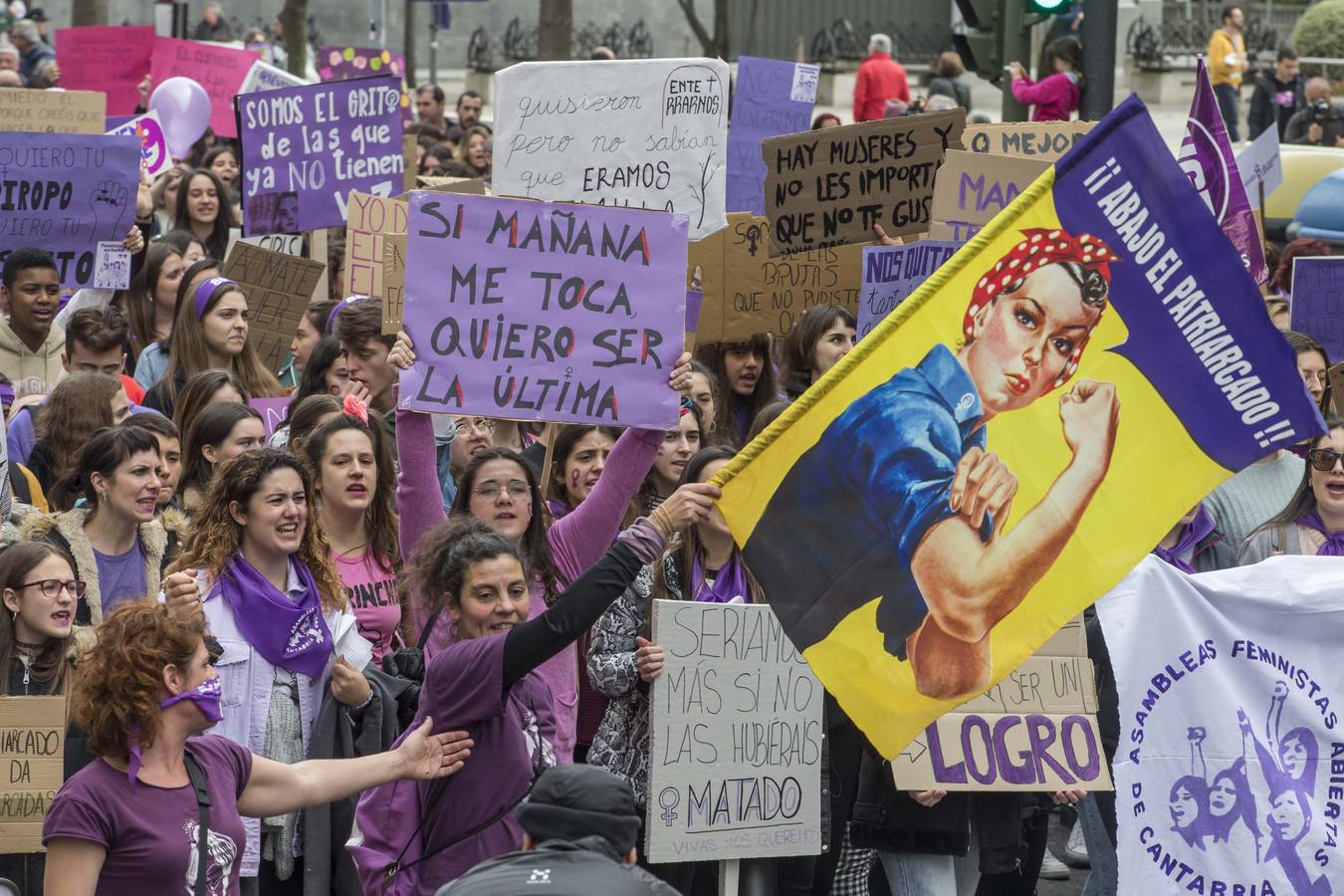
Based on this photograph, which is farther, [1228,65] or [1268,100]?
[1228,65]

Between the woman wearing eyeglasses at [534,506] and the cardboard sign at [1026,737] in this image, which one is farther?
the cardboard sign at [1026,737]

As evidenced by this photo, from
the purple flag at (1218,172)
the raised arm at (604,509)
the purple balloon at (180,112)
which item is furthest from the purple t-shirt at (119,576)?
the purple balloon at (180,112)

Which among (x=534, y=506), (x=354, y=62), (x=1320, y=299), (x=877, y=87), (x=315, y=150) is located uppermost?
(x=877, y=87)

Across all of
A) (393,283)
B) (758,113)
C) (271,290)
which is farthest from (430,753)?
(758,113)

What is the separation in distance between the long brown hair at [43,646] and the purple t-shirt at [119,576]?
1.15 feet

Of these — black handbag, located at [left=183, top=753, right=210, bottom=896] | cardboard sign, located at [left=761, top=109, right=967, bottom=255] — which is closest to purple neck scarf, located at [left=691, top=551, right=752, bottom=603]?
black handbag, located at [left=183, top=753, right=210, bottom=896]

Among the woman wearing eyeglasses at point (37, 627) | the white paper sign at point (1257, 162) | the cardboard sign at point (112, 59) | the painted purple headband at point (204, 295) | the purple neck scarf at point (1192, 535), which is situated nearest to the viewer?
the woman wearing eyeglasses at point (37, 627)

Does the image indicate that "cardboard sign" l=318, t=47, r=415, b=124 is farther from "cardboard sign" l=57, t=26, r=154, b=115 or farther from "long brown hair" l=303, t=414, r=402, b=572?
"long brown hair" l=303, t=414, r=402, b=572

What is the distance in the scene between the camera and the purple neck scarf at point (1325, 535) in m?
6.79

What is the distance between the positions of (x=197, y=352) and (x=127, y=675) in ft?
13.8

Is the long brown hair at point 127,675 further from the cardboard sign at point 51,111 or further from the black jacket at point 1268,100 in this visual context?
the black jacket at point 1268,100

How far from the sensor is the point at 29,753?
5.37 m

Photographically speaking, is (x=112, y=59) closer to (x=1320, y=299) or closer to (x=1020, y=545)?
(x=1320, y=299)

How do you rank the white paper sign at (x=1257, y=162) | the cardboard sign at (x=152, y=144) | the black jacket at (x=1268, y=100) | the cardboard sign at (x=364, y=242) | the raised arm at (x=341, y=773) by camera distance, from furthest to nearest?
the black jacket at (x=1268, y=100) < the cardboard sign at (x=152, y=144) < the white paper sign at (x=1257, y=162) < the cardboard sign at (x=364, y=242) < the raised arm at (x=341, y=773)
